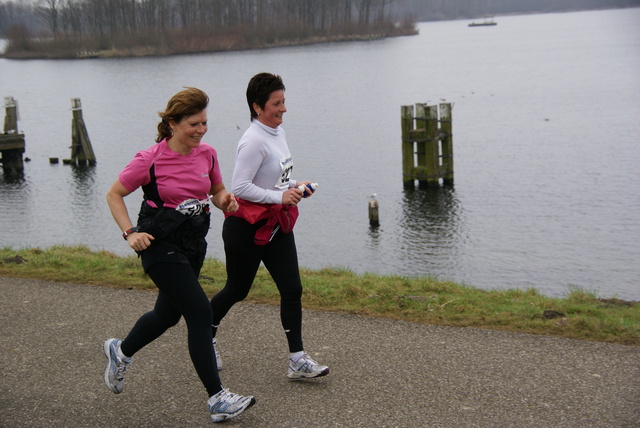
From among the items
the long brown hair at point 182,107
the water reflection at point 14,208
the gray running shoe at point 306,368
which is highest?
the long brown hair at point 182,107

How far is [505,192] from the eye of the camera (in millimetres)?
25469

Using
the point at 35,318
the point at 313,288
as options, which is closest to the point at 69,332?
the point at 35,318

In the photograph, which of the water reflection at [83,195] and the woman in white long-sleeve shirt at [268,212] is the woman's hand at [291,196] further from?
the water reflection at [83,195]

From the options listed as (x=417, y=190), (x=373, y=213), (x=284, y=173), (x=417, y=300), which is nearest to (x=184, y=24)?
(x=417, y=190)

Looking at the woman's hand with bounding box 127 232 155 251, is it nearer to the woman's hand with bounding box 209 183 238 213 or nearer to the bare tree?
the woman's hand with bounding box 209 183 238 213

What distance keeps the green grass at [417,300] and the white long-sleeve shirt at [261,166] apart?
1967 mm

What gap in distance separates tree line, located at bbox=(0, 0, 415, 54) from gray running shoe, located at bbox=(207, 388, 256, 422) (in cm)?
10897

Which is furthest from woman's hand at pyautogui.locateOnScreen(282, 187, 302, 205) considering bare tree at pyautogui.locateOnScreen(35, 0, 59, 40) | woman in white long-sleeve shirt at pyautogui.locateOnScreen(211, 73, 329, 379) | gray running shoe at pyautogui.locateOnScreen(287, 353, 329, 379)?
bare tree at pyautogui.locateOnScreen(35, 0, 59, 40)

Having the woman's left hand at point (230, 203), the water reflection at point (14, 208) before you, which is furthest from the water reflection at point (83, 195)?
the woman's left hand at point (230, 203)

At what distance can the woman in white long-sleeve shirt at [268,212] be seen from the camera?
4.97 metres

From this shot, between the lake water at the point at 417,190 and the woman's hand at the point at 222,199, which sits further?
the lake water at the point at 417,190

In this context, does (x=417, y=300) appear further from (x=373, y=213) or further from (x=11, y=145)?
(x=11, y=145)

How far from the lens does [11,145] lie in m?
29.6

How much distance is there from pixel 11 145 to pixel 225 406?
27.5 meters
